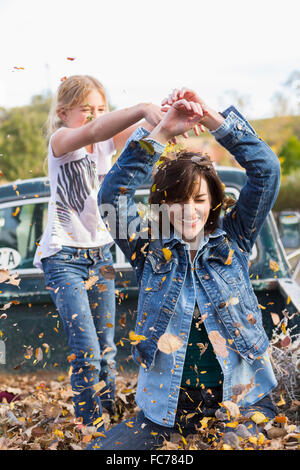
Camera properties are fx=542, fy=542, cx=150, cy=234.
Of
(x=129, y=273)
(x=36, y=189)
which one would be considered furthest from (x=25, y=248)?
(x=129, y=273)

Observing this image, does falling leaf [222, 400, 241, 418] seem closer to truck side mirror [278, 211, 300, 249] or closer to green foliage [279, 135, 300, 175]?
truck side mirror [278, 211, 300, 249]

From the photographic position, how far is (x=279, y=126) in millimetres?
25828

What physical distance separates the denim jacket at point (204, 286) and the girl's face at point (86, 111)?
850 millimetres

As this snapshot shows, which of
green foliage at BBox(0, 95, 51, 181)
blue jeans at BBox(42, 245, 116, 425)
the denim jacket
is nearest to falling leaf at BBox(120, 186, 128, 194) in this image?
the denim jacket

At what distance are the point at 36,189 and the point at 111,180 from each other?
5.60ft

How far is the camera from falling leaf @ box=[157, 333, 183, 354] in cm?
202

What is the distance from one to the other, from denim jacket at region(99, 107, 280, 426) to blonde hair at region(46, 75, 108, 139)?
88cm

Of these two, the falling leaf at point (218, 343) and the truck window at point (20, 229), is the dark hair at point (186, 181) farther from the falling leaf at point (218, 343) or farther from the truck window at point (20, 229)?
the truck window at point (20, 229)

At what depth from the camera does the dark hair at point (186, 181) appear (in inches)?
82.8

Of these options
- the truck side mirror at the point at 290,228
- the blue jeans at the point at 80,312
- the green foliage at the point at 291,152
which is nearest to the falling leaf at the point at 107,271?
Answer: the blue jeans at the point at 80,312

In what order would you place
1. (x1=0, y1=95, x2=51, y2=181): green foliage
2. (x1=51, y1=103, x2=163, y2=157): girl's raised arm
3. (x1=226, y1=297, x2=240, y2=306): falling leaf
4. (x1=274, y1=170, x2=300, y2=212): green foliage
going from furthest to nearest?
(x1=274, y1=170, x2=300, y2=212): green foliage
(x1=0, y1=95, x2=51, y2=181): green foliage
(x1=51, y1=103, x2=163, y2=157): girl's raised arm
(x1=226, y1=297, x2=240, y2=306): falling leaf

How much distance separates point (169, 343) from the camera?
202 centimetres

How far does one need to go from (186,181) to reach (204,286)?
16.2 inches

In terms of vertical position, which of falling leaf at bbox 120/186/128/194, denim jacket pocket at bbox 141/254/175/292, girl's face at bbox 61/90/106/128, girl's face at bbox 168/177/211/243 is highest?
girl's face at bbox 61/90/106/128
